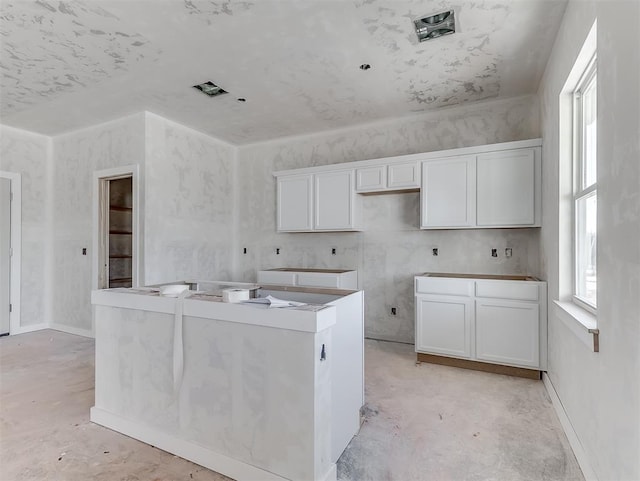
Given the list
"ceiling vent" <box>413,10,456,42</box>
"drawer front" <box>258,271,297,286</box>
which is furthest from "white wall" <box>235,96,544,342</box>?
"ceiling vent" <box>413,10,456,42</box>

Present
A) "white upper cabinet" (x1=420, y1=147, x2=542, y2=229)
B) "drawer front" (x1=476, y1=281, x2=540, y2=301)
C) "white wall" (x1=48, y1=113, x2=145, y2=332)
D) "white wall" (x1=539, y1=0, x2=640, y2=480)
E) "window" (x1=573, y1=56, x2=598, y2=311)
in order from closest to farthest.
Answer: "white wall" (x1=539, y1=0, x2=640, y2=480)
"window" (x1=573, y1=56, x2=598, y2=311)
"drawer front" (x1=476, y1=281, x2=540, y2=301)
"white upper cabinet" (x1=420, y1=147, x2=542, y2=229)
"white wall" (x1=48, y1=113, x2=145, y2=332)

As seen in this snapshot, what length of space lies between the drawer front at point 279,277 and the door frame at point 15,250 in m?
3.24

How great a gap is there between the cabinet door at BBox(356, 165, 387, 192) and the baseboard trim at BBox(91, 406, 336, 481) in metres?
2.96

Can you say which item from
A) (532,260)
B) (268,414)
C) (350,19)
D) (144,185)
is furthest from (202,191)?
(532,260)

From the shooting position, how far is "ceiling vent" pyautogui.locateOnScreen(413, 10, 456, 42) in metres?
2.33

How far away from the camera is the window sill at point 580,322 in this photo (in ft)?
5.23

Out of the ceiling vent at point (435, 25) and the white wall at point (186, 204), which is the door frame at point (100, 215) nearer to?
the white wall at point (186, 204)

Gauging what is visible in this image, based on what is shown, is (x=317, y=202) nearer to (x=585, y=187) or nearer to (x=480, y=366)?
(x=480, y=366)

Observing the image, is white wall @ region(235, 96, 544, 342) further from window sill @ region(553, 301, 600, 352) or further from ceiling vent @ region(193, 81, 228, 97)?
ceiling vent @ region(193, 81, 228, 97)

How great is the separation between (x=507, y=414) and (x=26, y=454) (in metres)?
3.11

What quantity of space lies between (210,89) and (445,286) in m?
3.13

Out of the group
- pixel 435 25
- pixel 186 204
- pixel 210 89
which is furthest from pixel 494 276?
pixel 186 204

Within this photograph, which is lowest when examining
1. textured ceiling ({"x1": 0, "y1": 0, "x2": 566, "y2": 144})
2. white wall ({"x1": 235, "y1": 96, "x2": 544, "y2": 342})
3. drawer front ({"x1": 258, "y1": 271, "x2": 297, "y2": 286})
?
drawer front ({"x1": 258, "y1": 271, "x2": 297, "y2": 286})

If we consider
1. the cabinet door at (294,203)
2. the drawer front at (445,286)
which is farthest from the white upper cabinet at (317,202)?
the drawer front at (445,286)
